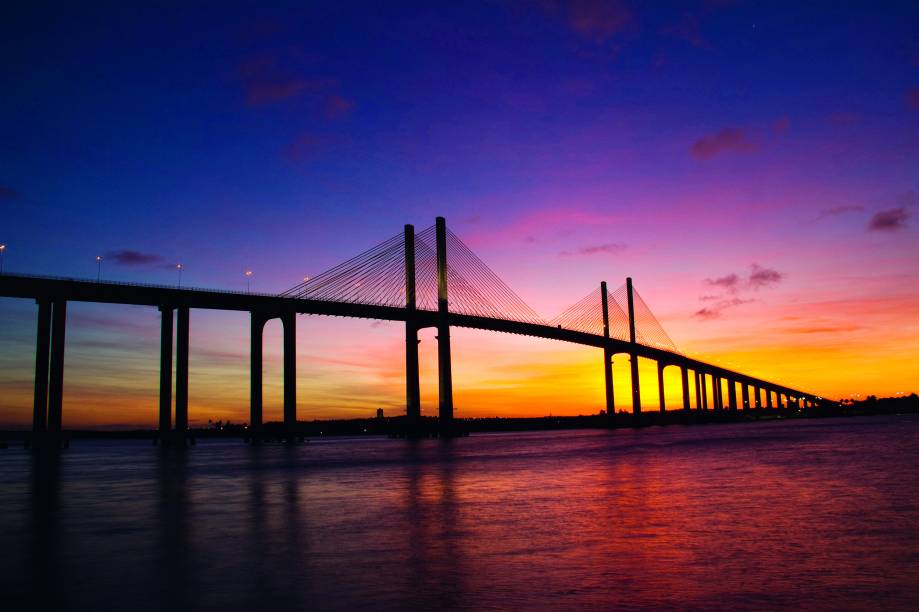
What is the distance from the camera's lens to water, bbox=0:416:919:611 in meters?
7.62

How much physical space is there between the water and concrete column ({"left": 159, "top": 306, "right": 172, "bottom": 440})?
42.0m

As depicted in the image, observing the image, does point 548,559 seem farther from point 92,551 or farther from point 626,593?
point 92,551

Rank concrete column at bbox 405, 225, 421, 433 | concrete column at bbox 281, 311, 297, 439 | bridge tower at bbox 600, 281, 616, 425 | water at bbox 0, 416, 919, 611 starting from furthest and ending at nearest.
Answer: bridge tower at bbox 600, 281, 616, 425
concrete column at bbox 405, 225, 421, 433
concrete column at bbox 281, 311, 297, 439
water at bbox 0, 416, 919, 611

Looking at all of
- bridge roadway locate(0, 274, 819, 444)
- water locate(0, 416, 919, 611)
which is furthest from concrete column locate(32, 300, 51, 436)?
water locate(0, 416, 919, 611)

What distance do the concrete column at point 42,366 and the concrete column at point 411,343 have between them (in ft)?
98.4

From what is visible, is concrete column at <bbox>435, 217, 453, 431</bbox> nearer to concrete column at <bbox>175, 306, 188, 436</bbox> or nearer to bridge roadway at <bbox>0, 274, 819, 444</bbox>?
bridge roadway at <bbox>0, 274, 819, 444</bbox>

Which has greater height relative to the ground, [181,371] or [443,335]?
[443,335]

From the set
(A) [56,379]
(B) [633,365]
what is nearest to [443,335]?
(A) [56,379]

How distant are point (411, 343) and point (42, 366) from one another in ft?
102

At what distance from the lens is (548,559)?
9609 mm

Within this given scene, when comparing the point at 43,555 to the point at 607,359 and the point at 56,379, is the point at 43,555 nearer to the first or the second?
the point at 56,379

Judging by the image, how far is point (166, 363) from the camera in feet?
204

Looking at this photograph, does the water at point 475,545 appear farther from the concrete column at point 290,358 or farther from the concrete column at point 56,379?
the concrete column at point 290,358

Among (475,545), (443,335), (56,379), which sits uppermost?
(443,335)
